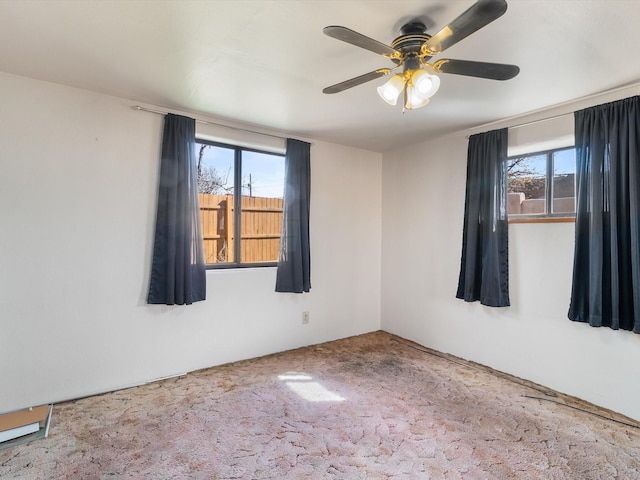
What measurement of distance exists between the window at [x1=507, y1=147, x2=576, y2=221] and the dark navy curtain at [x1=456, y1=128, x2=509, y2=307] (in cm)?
14

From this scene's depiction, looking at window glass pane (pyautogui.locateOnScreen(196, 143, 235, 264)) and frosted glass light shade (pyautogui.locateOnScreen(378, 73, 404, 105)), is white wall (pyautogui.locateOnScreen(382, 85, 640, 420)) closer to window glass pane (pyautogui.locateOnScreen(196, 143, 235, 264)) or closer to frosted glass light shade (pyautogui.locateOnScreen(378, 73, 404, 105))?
frosted glass light shade (pyautogui.locateOnScreen(378, 73, 404, 105))

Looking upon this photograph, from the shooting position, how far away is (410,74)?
5.47ft

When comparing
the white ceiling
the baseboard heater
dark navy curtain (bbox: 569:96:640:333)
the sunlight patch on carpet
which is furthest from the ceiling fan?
the baseboard heater

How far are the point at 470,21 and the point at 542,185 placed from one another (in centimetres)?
215

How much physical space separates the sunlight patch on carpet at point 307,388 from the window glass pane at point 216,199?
128 centimetres

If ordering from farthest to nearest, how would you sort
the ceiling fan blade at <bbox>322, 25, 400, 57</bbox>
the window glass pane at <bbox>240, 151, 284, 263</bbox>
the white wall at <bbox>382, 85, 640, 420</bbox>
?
1. the window glass pane at <bbox>240, 151, 284, 263</bbox>
2. the white wall at <bbox>382, 85, 640, 420</bbox>
3. the ceiling fan blade at <bbox>322, 25, 400, 57</bbox>

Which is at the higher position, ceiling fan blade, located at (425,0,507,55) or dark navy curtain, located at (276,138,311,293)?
ceiling fan blade, located at (425,0,507,55)

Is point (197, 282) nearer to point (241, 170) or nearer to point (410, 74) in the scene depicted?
point (241, 170)

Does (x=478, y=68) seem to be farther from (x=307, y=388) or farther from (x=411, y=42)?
(x=307, y=388)

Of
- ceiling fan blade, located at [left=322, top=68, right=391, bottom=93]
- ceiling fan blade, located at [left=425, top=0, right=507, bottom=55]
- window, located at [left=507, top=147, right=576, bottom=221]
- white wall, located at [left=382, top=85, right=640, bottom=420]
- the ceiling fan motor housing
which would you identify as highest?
the ceiling fan motor housing

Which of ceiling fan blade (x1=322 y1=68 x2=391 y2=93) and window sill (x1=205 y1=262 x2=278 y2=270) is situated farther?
window sill (x1=205 y1=262 x2=278 y2=270)

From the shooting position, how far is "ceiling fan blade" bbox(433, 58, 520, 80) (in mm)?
1567

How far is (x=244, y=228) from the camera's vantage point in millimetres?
3342

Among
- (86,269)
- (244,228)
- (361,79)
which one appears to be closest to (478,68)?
(361,79)
